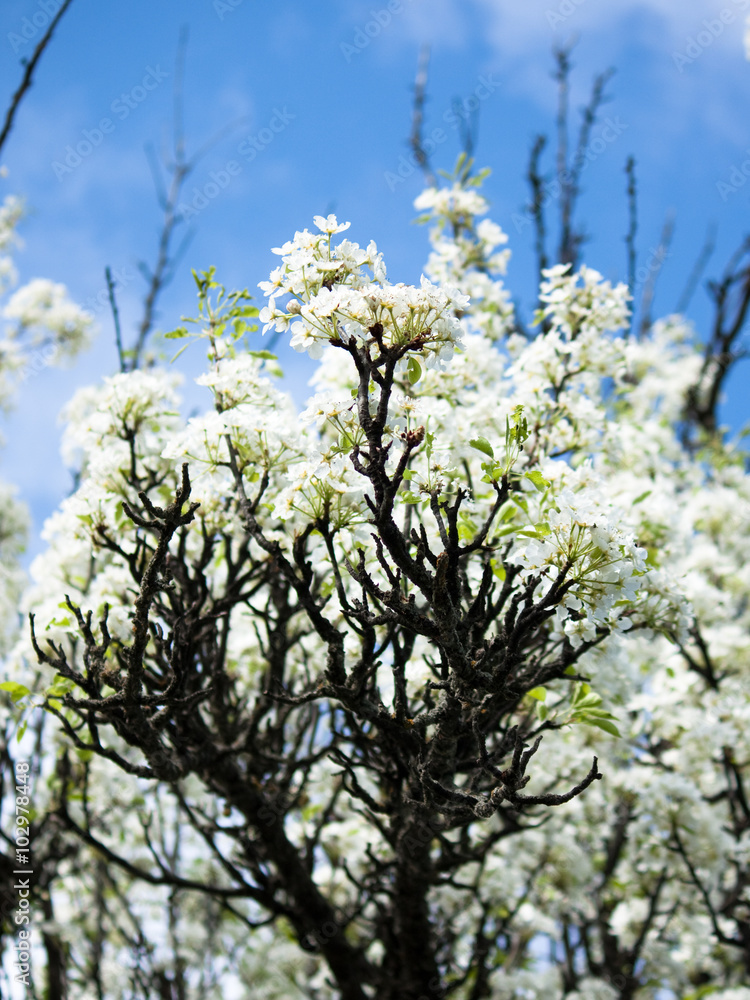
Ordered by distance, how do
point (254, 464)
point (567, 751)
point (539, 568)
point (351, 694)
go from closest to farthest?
point (539, 568) < point (351, 694) < point (254, 464) < point (567, 751)

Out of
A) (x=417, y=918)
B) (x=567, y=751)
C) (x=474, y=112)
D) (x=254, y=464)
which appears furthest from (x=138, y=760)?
(x=474, y=112)

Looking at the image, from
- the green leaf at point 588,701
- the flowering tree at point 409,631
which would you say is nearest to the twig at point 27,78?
the flowering tree at point 409,631

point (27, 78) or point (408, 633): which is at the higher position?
point (27, 78)

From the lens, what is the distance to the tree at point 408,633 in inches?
91.6

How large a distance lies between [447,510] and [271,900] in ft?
10.4

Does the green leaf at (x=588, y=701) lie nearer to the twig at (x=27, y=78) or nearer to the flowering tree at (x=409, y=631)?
the flowering tree at (x=409, y=631)

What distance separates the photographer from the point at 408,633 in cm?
305

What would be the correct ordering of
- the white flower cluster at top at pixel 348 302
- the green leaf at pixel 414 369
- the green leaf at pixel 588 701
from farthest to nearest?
the green leaf at pixel 588 701, the green leaf at pixel 414 369, the white flower cluster at top at pixel 348 302

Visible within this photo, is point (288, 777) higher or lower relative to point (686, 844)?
higher

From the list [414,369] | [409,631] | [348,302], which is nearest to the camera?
[348,302]

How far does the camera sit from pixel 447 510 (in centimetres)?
221

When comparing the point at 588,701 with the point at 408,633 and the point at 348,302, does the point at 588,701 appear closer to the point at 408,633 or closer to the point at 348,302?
the point at 408,633

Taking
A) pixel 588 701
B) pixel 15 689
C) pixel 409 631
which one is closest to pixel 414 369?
pixel 409 631

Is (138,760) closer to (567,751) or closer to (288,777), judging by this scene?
(288,777)
